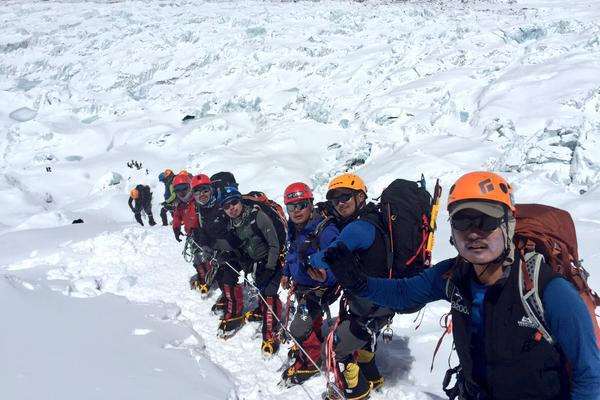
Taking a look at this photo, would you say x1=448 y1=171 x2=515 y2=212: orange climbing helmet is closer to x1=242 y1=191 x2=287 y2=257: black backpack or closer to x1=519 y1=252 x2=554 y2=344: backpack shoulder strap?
x1=519 y1=252 x2=554 y2=344: backpack shoulder strap

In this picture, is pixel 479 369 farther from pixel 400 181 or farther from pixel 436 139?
pixel 436 139

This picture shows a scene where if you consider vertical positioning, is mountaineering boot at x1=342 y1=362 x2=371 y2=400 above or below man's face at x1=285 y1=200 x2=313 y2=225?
below

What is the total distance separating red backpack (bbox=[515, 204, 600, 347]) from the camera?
1871 millimetres

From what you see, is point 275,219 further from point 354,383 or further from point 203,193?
point 354,383

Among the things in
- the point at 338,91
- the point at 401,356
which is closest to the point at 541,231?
the point at 401,356

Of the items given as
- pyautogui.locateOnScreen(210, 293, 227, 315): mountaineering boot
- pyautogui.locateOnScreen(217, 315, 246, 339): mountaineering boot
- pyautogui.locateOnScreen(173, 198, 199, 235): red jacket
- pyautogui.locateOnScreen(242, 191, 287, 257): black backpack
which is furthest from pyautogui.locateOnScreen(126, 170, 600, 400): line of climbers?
pyautogui.locateOnScreen(173, 198, 199, 235): red jacket

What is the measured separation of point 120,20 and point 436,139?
35744mm

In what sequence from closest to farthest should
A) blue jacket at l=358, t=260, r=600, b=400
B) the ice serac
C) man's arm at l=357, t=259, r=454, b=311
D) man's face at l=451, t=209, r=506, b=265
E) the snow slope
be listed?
blue jacket at l=358, t=260, r=600, b=400 < man's face at l=451, t=209, r=506, b=265 < man's arm at l=357, t=259, r=454, b=311 < the snow slope < the ice serac

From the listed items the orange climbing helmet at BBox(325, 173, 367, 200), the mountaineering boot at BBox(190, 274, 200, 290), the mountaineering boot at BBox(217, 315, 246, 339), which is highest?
the orange climbing helmet at BBox(325, 173, 367, 200)

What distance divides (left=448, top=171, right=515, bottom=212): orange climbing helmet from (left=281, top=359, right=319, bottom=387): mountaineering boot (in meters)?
3.00

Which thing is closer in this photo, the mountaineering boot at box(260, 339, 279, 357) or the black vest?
the black vest

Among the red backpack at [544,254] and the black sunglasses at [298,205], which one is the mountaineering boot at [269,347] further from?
the red backpack at [544,254]

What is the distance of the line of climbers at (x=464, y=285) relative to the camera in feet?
6.15

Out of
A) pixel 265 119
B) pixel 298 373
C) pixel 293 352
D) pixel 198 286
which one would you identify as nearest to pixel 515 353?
pixel 298 373
